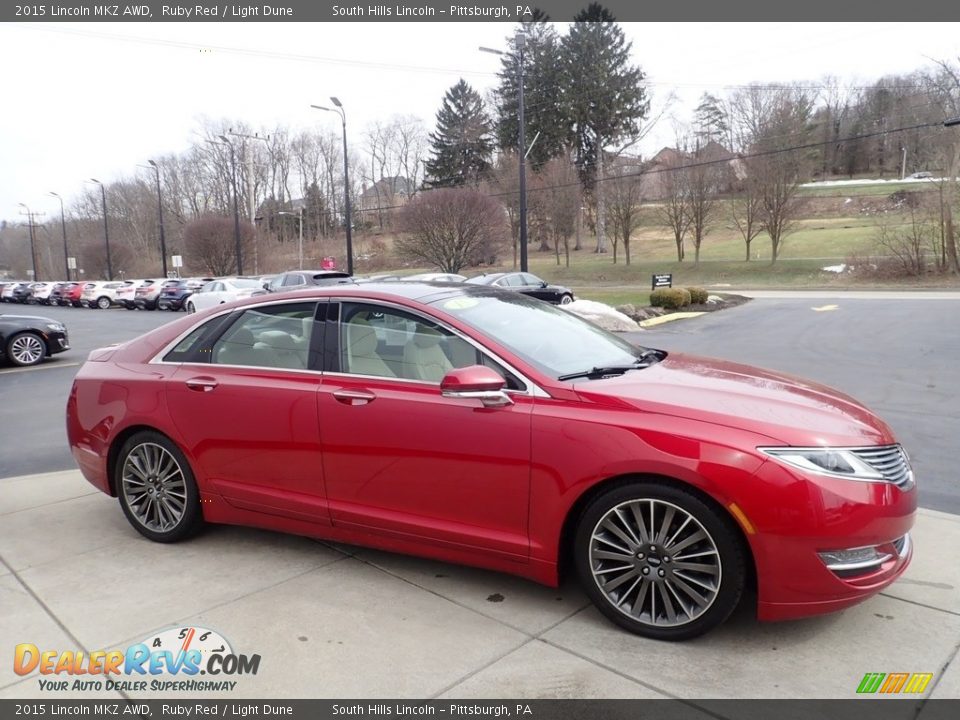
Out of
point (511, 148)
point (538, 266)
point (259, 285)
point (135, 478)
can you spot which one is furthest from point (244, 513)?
point (511, 148)

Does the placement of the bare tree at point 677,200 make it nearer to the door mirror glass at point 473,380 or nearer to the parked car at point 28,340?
the parked car at point 28,340

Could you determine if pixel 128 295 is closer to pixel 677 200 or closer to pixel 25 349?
pixel 25 349

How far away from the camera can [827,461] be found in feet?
9.57

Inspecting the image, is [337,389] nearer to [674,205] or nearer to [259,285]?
[259,285]

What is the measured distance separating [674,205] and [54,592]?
4809 centimetres

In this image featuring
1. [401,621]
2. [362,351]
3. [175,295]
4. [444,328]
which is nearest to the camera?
[401,621]

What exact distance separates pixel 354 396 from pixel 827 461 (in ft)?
7.29

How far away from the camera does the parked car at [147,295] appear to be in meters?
34.7

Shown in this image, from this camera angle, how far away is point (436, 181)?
73.9 m

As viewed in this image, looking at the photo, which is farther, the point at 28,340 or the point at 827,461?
the point at 28,340

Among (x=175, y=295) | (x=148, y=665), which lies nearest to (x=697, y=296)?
(x=148, y=665)

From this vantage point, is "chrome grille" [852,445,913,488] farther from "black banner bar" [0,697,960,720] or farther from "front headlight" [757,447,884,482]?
"black banner bar" [0,697,960,720]

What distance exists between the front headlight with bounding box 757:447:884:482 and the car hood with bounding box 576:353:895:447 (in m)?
0.04

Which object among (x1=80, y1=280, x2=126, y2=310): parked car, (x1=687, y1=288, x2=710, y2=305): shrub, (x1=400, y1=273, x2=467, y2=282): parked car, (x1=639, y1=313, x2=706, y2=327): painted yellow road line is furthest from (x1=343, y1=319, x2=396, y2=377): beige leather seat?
(x1=80, y1=280, x2=126, y2=310): parked car
